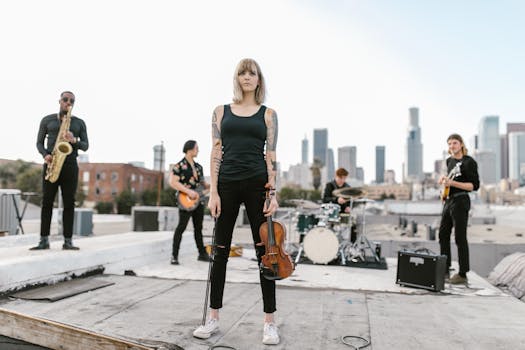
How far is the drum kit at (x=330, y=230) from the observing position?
21.2 ft

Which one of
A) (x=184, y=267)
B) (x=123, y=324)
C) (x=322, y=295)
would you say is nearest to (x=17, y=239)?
(x=184, y=267)

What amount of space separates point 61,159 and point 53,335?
2.53 metres

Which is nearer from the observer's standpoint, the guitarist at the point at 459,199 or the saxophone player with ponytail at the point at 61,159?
Result: the saxophone player with ponytail at the point at 61,159

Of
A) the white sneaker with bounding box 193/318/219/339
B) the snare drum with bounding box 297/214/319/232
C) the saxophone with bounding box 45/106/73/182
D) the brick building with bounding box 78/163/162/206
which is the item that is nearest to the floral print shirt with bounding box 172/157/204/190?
the saxophone with bounding box 45/106/73/182

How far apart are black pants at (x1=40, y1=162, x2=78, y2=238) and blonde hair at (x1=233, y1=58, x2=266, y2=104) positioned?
2.87m

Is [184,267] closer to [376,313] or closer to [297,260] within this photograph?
[297,260]

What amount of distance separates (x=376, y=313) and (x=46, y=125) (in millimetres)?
4337

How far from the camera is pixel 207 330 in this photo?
8.97 feet

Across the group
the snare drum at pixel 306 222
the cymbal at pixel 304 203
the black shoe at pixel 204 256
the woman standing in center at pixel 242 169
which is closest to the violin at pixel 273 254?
the woman standing in center at pixel 242 169

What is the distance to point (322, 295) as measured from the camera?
423 cm

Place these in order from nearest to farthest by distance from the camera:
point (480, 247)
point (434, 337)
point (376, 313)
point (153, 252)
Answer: point (434, 337)
point (376, 313)
point (153, 252)
point (480, 247)

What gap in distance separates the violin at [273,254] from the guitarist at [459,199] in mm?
3097

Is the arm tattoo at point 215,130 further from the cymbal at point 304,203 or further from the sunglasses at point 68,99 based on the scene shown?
the cymbal at point 304,203

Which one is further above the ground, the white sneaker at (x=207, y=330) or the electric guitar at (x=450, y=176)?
the electric guitar at (x=450, y=176)
